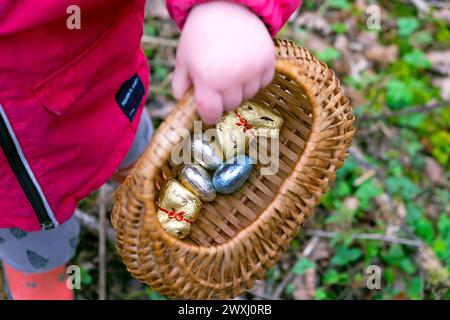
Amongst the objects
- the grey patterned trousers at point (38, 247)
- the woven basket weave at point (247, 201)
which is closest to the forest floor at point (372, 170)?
the grey patterned trousers at point (38, 247)

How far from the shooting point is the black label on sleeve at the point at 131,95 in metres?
1.15

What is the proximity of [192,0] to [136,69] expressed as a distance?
1.42 ft

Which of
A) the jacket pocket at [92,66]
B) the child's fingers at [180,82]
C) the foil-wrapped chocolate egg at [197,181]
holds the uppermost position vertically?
the child's fingers at [180,82]

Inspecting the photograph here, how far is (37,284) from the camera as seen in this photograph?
4.63 ft

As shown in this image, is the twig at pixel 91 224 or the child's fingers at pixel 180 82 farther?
the twig at pixel 91 224

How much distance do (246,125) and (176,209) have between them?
23 cm

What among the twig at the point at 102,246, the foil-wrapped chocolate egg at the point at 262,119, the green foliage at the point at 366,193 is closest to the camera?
the foil-wrapped chocolate egg at the point at 262,119

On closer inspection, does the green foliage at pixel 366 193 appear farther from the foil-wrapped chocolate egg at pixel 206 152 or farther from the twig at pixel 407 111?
the foil-wrapped chocolate egg at pixel 206 152

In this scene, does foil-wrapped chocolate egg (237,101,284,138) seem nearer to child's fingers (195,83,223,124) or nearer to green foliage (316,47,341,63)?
child's fingers (195,83,223,124)

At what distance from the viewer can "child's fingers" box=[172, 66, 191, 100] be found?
0.82 metres

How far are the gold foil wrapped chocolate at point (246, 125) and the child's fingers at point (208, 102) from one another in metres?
0.45

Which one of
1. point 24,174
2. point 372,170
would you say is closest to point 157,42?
point 372,170

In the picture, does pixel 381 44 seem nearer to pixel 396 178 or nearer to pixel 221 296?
pixel 396 178
